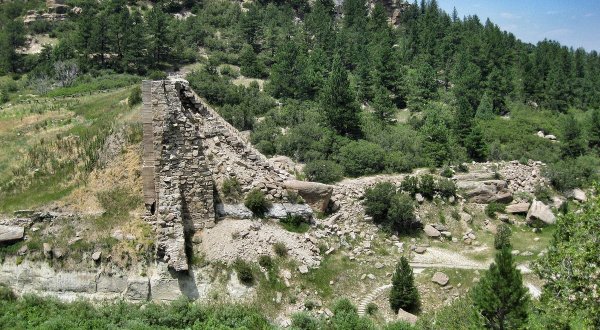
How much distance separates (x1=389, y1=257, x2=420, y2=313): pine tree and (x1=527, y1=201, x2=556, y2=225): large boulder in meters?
13.4

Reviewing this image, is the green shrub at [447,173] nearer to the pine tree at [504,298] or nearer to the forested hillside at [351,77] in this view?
the forested hillside at [351,77]

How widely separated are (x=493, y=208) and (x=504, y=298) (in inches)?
607

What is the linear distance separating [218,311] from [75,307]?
509cm

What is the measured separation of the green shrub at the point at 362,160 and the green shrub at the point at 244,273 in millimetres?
17597

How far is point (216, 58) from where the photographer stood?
80.0 m

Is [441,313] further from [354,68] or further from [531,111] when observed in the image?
[354,68]

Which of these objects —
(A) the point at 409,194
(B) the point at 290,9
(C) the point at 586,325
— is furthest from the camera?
(B) the point at 290,9

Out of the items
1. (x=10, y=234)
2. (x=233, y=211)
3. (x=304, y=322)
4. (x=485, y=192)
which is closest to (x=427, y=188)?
(x=485, y=192)

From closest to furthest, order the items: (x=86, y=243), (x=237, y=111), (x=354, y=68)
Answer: (x=86, y=243), (x=237, y=111), (x=354, y=68)

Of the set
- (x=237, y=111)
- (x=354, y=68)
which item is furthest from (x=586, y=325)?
(x=354, y=68)

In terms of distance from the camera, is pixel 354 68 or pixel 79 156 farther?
pixel 354 68

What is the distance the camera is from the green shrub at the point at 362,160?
120ft

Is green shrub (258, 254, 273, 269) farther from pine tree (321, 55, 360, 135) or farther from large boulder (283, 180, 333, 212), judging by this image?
pine tree (321, 55, 360, 135)

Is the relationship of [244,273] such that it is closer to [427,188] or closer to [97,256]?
[97,256]
